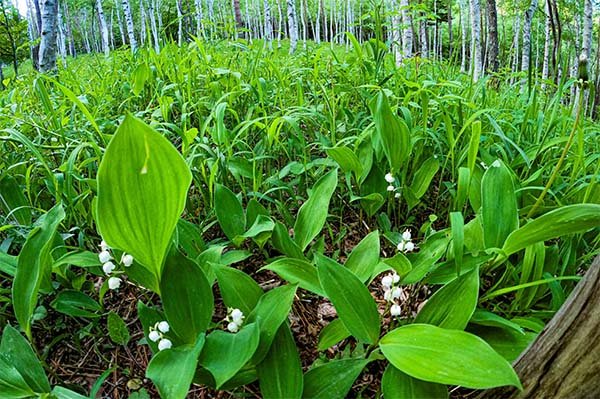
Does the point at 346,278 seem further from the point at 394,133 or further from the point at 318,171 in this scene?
the point at 318,171

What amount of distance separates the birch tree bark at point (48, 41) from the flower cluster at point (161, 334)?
4337 mm

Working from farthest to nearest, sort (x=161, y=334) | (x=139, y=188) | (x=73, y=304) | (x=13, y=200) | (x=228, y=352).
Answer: (x=13, y=200) < (x=73, y=304) < (x=161, y=334) < (x=228, y=352) < (x=139, y=188)

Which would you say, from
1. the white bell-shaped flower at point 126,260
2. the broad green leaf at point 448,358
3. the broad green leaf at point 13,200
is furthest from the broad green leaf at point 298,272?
the broad green leaf at point 13,200

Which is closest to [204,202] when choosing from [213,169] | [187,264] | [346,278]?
[213,169]

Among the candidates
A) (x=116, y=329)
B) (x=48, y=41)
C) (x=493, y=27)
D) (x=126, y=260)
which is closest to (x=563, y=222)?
(x=126, y=260)

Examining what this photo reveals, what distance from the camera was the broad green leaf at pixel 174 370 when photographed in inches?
29.6

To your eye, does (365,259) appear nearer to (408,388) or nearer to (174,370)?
(408,388)

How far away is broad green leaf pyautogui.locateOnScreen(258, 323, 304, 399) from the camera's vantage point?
844 millimetres

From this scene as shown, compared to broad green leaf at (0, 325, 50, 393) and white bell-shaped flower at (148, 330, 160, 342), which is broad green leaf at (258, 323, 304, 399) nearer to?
white bell-shaped flower at (148, 330, 160, 342)

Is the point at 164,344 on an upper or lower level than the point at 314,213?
lower

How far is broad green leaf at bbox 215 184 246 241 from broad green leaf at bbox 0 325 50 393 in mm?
609

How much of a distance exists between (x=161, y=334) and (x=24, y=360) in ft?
1.02

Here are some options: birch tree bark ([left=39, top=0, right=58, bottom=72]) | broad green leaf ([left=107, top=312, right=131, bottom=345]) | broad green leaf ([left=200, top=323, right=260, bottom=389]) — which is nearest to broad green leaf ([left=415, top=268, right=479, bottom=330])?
broad green leaf ([left=200, top=323, right=260, bottom=389])

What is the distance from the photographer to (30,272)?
963 mm
